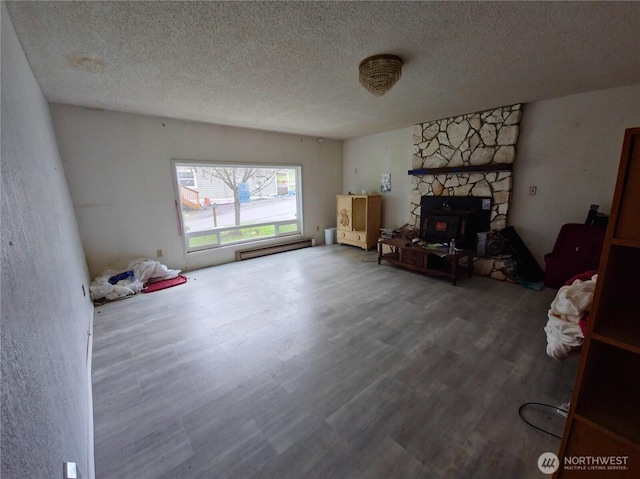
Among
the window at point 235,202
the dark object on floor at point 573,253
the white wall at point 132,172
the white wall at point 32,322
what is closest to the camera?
the white wall at point 32,322

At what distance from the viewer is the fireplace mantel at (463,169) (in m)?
3.66

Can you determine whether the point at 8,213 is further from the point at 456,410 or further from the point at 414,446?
the point at 456,410

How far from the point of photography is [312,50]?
1985 mm

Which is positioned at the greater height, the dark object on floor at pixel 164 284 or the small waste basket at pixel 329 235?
the small waste basket at pixel 329 235

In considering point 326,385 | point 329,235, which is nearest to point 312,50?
point 326,385

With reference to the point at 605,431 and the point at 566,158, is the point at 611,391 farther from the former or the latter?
the point at 566,158

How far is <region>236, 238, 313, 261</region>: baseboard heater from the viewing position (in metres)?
4.90

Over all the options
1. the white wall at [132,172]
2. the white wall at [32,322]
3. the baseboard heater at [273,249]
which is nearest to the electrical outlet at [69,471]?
the white wall at [32,322]

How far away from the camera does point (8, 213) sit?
0.99 meters

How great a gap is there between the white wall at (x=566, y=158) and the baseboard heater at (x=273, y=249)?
12.1ft

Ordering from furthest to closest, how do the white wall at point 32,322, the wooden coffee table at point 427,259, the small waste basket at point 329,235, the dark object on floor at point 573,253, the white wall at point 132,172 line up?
1. the small waste basket at point 329,235
2. the wooden coffee table at point 427,259
3. the white wall at point 132,172
4. the dark object on floor at point 573,253
5. the white wall at point 32,322

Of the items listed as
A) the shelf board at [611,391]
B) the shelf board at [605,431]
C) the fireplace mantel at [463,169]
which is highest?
the fireplace mantel at [463,169]

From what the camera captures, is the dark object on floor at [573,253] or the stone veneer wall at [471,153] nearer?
the dark object on floor at [573,253]

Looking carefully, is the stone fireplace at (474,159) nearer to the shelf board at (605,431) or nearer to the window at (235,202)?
the window at (235,202)
